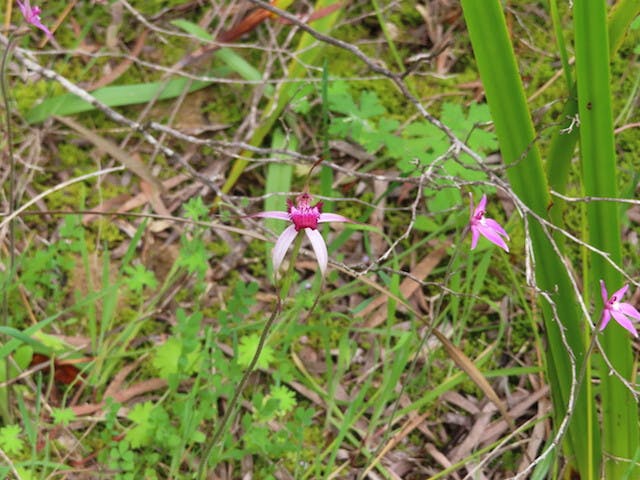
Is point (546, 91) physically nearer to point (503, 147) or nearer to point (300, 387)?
point (503, 147)

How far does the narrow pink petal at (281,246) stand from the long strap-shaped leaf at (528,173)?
57 cm

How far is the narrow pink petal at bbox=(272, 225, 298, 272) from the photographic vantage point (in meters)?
0.95

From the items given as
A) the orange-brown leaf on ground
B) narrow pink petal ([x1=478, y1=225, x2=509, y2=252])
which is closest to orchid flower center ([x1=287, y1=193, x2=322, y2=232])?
narrow pink petal ([x1=478, y1=225, x2=509, y2=252])

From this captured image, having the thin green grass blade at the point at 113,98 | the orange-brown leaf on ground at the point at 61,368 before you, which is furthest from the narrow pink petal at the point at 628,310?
the thin green grass blade at the point at 113,98

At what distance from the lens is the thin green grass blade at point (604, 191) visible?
1.32m

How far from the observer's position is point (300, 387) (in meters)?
1.87

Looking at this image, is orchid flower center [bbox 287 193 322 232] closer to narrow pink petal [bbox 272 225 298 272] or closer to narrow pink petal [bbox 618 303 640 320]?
narrow pink petal [bbox 272 225 298 272]

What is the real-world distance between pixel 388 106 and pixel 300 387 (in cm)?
→ 90

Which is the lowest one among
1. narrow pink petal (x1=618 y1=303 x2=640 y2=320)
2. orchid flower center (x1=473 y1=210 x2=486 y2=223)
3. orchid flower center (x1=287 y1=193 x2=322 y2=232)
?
narrow pink petal (x1=618 y1=303 x2=640 y2=320)

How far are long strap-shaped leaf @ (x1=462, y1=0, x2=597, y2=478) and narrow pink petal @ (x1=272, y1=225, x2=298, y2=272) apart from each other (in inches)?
22.3

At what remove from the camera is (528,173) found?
1421mm

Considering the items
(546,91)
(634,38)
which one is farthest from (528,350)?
(634,38)

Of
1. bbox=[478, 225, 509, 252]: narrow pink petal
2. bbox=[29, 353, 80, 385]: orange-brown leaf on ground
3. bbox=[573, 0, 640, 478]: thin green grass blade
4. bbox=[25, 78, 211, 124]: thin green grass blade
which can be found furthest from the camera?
bbox=[25, 78, 211, 124]: thin green grass blade

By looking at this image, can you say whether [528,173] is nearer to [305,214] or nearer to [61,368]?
[305,214]
